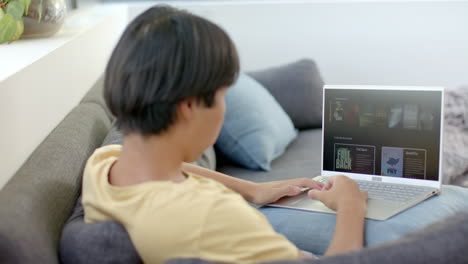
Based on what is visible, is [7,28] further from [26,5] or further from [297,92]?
[297,92]

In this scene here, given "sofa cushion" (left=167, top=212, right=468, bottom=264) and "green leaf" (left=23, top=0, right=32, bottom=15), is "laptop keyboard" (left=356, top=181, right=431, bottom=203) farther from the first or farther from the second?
"green leaf" (left=23, top=0, right=32, bottom=15)

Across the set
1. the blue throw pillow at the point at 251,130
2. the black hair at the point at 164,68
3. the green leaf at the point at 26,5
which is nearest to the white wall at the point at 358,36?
the blue throw pillow at the point at 251,130

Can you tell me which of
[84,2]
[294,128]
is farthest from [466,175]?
[84,2]

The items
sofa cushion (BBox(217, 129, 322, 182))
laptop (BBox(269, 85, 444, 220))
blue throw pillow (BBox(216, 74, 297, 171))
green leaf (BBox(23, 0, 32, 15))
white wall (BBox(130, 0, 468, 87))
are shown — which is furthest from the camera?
white wall (BBox(130, 0, 468, 87))

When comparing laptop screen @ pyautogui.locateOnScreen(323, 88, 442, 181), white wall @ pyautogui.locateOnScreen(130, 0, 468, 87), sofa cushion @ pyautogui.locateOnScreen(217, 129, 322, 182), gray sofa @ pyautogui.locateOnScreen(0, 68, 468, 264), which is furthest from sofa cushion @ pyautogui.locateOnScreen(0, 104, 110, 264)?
white wall @ pyautogui.locateOnScreen(130, 0, 468, 87)

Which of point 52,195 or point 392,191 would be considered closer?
point 52,195

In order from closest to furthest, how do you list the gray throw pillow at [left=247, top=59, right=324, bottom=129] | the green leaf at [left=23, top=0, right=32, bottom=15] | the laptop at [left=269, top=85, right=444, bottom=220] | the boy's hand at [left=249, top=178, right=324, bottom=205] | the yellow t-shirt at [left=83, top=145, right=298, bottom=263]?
the yellow t-shirt at [left=83, top=145, right=298, bottom=263] < the boy's hand at [left=249, top=178, right=324, bottom=205] < the laptop at [left=269, top=85, right=444, bottom=220] < the green leaf at [left=23, top=0, right=32, bottom=15] < the gray throw pillow at [left=247, top=59, right=324, bottom=129]

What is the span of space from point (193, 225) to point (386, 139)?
2.54ft

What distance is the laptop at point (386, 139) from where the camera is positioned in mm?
1542

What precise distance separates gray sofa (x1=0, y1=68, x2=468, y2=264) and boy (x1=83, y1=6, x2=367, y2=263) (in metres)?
0.08

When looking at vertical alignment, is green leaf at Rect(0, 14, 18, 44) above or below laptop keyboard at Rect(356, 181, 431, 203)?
above

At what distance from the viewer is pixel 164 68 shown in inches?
39.2

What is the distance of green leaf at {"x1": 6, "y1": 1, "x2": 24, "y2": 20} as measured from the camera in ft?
5.53

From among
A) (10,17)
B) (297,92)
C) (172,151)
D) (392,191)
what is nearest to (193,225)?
(172,151)
